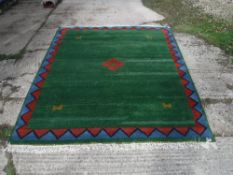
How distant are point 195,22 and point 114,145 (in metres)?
4.08

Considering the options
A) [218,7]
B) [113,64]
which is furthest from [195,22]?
[113,64]

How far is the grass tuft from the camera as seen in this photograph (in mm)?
5194

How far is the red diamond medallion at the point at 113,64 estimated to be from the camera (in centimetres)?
435

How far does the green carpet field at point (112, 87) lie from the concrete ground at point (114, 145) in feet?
1.15

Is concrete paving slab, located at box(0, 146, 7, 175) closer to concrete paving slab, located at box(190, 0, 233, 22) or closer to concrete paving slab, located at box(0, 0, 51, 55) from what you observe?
concrete paving slab, located at box(0, 0, 51, 55)

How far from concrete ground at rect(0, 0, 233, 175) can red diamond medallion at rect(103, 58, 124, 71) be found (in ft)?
3.99

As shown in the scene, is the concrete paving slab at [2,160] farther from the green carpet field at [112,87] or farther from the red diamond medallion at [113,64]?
the red diamond medallion at [113,64]

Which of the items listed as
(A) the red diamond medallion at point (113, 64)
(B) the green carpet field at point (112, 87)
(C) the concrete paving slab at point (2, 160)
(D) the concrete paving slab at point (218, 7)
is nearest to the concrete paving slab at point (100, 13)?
(B) the green carpet field at point (112, 87)

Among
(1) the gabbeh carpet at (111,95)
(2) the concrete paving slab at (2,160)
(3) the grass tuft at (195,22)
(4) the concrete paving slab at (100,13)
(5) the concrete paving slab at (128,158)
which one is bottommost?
(5) the concrete paving slab at (128,158)

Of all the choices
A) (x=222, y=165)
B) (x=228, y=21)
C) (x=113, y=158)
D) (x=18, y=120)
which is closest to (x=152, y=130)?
(x=113, y=158)

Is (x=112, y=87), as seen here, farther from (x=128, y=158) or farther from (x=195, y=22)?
(x=195, y=22)

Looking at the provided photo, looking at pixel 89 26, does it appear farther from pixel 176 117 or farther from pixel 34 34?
pixel 176 117

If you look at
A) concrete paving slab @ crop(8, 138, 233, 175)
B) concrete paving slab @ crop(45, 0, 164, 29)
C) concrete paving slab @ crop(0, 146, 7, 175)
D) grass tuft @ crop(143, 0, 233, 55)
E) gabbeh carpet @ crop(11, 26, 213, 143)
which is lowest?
concrete paving slab @ crop(8, 138, 233, 175)

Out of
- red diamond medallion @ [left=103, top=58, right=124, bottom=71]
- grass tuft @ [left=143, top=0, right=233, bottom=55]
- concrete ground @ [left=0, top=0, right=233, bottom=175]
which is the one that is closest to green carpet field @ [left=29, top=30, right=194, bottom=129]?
red diamond medallion @ [left=103, top=58, right=124, bottom=71]
